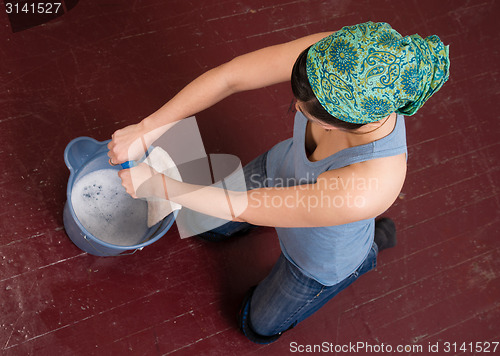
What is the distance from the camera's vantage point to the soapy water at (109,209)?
4.25 ft

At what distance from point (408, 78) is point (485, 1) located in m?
1.67

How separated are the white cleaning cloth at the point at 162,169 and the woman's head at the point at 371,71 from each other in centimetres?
48

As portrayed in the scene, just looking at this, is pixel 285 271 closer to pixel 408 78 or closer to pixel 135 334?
pixel 135 334

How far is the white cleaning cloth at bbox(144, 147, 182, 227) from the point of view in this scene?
122 centimetres

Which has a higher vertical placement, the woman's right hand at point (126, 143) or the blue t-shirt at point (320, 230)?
the woman's right hand at point (126, 143)

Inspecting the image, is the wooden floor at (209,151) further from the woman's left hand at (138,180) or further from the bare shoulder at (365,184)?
the bare shoulder at (365,184)

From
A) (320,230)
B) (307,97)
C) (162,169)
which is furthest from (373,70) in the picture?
(162,169)

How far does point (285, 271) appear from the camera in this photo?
4.46 ft

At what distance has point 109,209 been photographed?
1.32 m

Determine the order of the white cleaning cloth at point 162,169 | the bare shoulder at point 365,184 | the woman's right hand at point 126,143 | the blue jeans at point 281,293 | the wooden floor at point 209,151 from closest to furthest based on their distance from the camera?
the bare shoulder at point 365,184, the woman's right hand at point 126,143, the white cleaning cloth at point 162,169, the blue jeans at point 281,293, the wooden floor at point 209,151

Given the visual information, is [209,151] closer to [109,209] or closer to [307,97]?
[109,209]

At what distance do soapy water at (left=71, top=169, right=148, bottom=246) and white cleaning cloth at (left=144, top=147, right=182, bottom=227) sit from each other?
9 centimetres

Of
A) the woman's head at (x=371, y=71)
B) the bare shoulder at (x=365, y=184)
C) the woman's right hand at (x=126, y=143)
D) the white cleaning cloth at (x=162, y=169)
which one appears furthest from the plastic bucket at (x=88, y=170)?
the woman's head at (x=371, y=71)

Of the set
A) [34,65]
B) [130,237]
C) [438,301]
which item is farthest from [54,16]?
[438,301]
